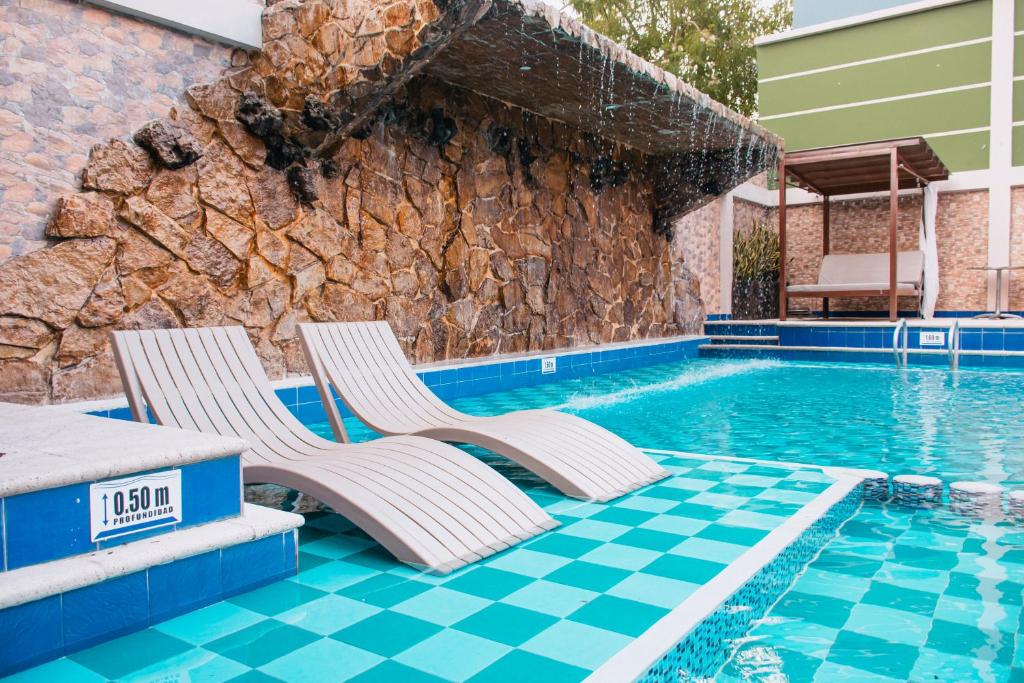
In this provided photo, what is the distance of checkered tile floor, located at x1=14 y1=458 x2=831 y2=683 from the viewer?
2.04 meters

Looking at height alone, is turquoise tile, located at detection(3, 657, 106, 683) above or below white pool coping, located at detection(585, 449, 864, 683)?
below

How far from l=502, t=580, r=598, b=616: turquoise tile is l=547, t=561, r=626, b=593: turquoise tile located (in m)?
0.04

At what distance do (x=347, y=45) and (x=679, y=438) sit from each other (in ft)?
12.9

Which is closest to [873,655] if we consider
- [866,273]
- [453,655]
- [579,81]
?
[453,655]

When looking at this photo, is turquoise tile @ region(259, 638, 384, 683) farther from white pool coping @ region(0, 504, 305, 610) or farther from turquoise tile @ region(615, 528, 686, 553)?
turquoise tile @ region(615, 528, 686, 553)

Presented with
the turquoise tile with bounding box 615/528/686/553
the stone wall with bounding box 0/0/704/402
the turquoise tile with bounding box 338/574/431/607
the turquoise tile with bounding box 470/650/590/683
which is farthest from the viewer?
the stone wall with bounding box 0/0/704/402

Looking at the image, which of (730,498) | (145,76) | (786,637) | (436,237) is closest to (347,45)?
(145,76)

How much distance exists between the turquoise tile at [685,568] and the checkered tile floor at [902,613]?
9.7 inches

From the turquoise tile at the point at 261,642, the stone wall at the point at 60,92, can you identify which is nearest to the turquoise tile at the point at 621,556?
the turquoise tile at the point at 261,642

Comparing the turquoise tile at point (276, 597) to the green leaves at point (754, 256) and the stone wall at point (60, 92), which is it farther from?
the green leaves at point (754, 256)

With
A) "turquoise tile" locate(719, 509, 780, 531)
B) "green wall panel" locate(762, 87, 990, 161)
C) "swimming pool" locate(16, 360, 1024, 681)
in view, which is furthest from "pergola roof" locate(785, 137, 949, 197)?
"turquoise tile" locate(719, 509, 780, 531)

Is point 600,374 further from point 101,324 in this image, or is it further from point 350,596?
point 350,596

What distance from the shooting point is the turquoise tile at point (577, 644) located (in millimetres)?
2062

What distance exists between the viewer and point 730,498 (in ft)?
12.3
